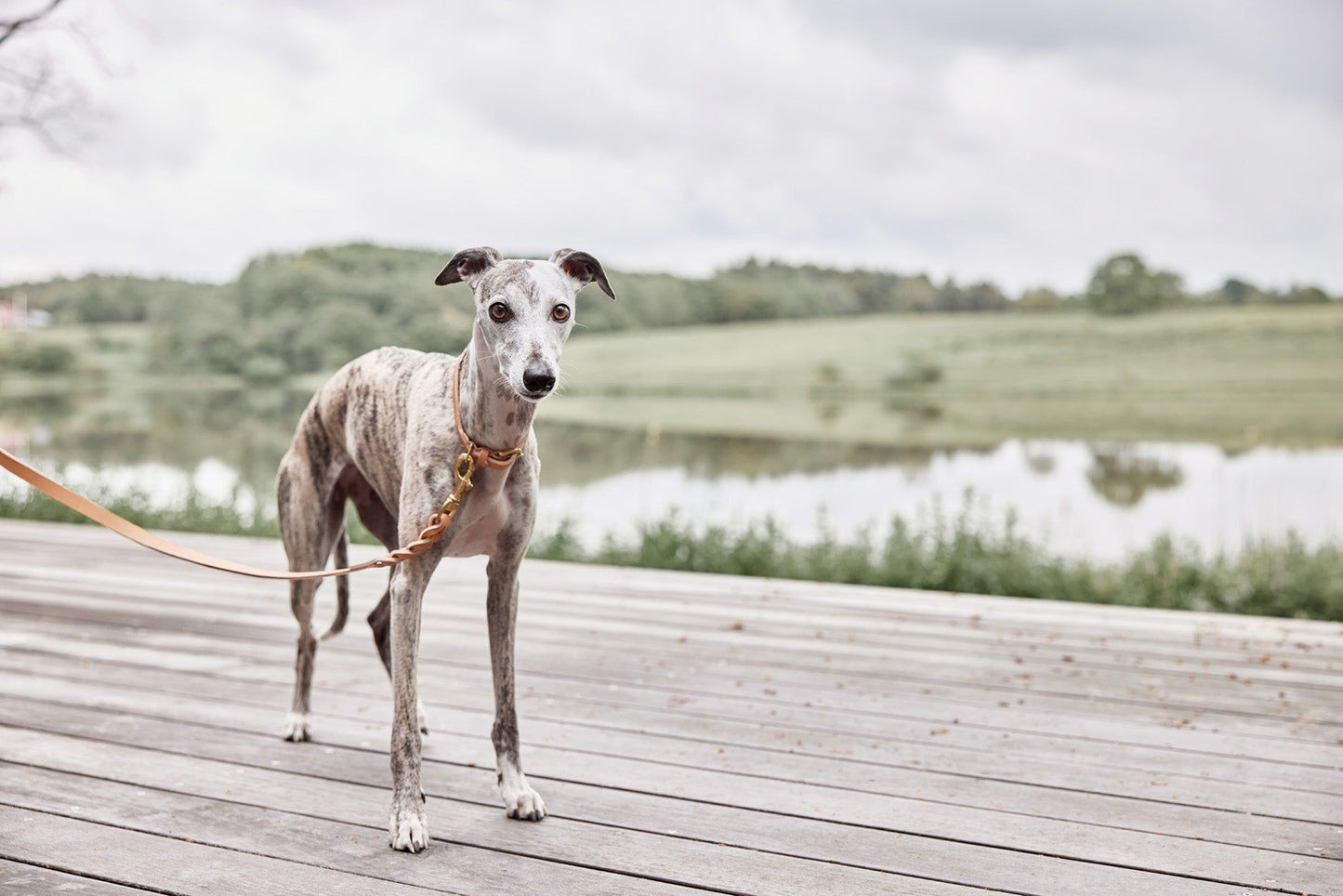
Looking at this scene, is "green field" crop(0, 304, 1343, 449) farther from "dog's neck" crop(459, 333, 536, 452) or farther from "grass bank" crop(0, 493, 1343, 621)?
"dog's neck" crop(459, 333, 536, 452)

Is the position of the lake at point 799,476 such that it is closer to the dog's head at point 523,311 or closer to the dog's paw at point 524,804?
the dog's paw at point 524,804

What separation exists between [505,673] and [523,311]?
0.93 m

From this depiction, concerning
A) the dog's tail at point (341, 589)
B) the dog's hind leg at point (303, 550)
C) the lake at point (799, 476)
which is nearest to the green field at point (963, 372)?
the lake at point (799, 476)

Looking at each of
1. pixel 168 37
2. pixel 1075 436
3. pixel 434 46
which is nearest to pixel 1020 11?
pixel 168 37

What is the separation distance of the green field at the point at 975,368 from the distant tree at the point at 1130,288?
0.50 meters

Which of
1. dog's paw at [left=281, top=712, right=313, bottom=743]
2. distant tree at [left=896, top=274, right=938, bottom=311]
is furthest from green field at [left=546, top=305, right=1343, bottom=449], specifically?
dog's paw at [left=281, top=712, right=313, bottom=743]

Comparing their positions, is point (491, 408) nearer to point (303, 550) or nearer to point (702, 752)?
point (303, 550)

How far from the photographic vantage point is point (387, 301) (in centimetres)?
1396

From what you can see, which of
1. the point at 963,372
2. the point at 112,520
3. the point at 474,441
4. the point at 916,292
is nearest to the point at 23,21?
the point at 112,520

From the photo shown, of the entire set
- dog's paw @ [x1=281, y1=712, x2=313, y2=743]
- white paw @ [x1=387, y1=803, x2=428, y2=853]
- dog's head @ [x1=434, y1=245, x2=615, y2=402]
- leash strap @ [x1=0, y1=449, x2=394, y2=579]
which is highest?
dog's head @ [x1=434, y1=245, x2=615, y2=402]

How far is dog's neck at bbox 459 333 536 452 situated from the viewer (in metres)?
2.35

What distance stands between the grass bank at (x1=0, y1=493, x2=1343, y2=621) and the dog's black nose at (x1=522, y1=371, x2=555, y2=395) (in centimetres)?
442

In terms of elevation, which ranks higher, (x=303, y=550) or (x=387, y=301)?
(x=387, y=301)

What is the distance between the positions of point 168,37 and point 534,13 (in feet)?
155
